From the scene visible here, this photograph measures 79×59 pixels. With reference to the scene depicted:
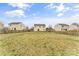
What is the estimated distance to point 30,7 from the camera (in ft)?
7.04

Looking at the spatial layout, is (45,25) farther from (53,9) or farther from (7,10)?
(7,10)

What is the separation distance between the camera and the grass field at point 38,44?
6.98 ft

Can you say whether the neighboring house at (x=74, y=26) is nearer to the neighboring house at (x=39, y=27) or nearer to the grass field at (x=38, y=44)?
the grass field at (x=38, y=44)

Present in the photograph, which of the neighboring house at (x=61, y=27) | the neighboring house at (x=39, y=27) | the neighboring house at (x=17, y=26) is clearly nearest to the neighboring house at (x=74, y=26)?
the neighboring house at (x=61, y=27)

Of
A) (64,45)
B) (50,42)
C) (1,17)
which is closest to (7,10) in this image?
(1,17)

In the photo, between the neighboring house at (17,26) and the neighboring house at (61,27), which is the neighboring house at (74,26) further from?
the neighboring house at (17,26)

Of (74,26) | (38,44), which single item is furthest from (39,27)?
(74,26)

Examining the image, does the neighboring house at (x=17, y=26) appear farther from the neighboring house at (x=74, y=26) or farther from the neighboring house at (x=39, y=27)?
the neighboring house at (x=74, y=26)

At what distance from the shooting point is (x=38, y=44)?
2.14 m

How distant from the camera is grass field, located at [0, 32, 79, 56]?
2.13 meters

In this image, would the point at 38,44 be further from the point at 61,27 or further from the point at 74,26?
the point at 74,26

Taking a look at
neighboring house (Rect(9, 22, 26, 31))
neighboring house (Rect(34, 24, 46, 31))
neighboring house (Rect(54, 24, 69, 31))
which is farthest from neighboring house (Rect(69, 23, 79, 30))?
neighboring house (Rect(9, 22, 26, 31))

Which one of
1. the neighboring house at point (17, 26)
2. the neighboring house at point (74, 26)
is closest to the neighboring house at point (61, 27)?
the neighboring house at point (74, 26)

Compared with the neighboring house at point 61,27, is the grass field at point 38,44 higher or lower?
lower
